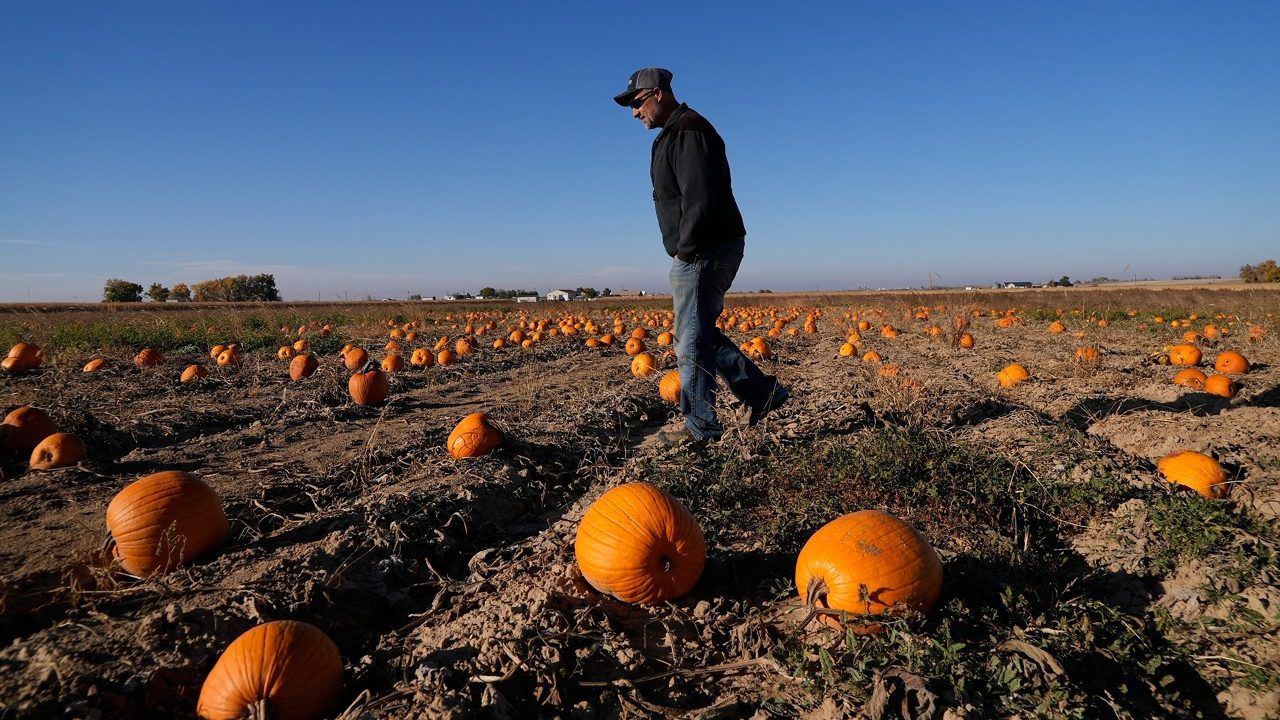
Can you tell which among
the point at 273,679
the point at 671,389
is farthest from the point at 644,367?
the point at 273,679

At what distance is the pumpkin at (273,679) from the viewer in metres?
1.85

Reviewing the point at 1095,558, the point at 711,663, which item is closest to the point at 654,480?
the point at 711,663

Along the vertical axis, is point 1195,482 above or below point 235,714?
above

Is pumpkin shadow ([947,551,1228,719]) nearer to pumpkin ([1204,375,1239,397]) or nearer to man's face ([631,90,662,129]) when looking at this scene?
man's face ([631,90,662,129])

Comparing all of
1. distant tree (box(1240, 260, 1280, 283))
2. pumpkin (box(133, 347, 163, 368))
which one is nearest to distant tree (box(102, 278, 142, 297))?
pumpkin (box(133, 347, 163, 368))

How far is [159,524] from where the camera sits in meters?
2.77

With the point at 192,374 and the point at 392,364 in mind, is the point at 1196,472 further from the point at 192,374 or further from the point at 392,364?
the point at 192,374

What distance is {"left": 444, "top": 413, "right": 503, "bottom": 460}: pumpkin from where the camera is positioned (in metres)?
4.35

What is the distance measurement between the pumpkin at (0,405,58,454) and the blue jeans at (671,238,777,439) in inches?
188

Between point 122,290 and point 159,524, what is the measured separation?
65.2 metres

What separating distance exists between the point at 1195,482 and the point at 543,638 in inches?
141

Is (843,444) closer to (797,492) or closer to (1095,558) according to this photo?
Result: (797,492)

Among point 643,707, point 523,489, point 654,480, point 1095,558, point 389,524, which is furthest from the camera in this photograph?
point 523,489

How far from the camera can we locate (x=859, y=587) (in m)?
2.07
